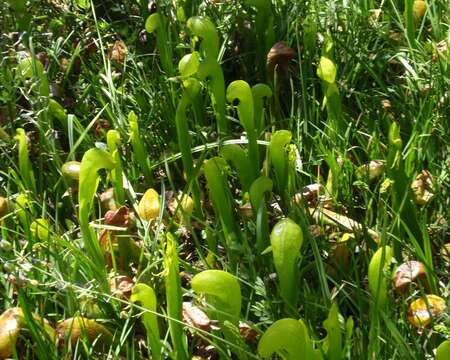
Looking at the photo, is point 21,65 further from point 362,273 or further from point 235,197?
point 362,273

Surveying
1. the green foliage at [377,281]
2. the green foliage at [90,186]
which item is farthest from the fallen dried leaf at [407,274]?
the green foliage at [90,186]

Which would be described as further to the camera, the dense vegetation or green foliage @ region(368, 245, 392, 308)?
the dense vegetation

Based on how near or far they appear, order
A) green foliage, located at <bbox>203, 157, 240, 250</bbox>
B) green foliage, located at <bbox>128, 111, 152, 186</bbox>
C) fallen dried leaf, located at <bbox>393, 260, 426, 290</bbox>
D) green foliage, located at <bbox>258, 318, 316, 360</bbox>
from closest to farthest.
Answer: green foliage, located at <bbox>258, 318, 316, 360</bbox> < fallen dried leaf, located at <bbox>393, 260, 426, 290</bbox> < green foliage, located at <bbox>203, 157, 240, 250</bbox> < green foliage, located at <bbox>128, 111, 152, 186</bbox>

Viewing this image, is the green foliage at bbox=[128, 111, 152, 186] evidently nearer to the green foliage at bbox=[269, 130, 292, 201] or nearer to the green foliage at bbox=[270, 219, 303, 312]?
the green foliage at bbox=[269, 130, 292, 201]

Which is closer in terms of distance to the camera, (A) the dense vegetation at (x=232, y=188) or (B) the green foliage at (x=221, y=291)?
(B) the green foliage at (x=221, y=291)

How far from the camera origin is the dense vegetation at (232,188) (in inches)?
53.8

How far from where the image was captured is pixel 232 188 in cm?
189

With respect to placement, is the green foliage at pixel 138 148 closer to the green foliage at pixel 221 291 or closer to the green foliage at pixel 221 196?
the green foliage at pixel 221 196

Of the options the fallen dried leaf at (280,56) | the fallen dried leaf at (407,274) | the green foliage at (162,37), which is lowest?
the fallen dried leaf at (407,274)

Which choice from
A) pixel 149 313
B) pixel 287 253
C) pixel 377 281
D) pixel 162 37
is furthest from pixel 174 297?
pixel 162 37

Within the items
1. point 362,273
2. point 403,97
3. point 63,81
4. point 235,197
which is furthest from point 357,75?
point 63,81

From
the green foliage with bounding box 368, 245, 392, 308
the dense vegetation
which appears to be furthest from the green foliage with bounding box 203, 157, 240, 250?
the green foliage with bounding box 368, 245, 392, 308

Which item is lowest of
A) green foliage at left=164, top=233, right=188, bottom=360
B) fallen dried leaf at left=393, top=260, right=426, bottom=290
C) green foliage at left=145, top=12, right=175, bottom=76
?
fallen dried leaf at left=393, top=260, right=426, bottom=290

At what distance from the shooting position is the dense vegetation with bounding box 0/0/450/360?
1366 mm
